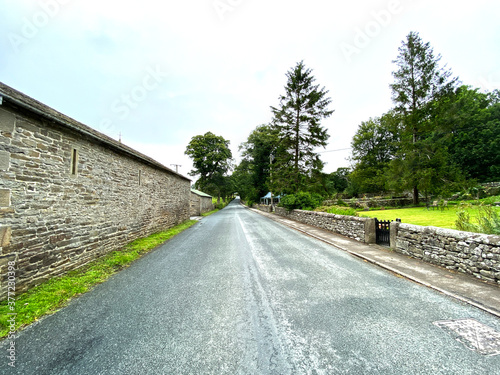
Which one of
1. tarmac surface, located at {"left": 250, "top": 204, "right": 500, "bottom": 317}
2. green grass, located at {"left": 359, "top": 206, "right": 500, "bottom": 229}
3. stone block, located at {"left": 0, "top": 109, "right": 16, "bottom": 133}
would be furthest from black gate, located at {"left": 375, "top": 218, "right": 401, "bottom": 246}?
stone block, located at {"left": 0, "top": 109, "right": 16, "bottom": 133}

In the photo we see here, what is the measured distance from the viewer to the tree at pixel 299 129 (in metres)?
20.7

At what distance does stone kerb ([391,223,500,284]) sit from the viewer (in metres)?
4.24

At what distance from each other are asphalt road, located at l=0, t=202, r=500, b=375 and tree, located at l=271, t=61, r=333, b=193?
1671 cm

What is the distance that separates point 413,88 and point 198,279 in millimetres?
27552

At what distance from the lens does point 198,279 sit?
4.58 metres

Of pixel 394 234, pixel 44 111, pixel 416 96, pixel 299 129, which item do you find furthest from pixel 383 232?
pixel 416 96

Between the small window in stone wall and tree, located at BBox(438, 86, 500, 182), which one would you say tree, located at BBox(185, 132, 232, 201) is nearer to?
the small window in stone wall

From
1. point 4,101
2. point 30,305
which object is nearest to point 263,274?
point 30,305

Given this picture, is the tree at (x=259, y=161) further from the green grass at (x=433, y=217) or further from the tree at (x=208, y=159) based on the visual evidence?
the green grass at (x=433, y=217)

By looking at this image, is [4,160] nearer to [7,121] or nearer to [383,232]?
[7,121]

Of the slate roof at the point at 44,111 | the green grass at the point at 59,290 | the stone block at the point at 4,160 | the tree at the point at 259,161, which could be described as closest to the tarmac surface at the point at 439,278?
the green grass at the point at 59,290

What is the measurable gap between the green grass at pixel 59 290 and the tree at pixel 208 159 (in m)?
34.1

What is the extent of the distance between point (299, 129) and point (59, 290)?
2122cm

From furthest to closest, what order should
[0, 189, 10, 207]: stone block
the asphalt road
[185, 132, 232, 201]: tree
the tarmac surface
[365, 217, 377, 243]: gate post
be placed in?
1. [185, 132, 232, 201]: tree
2. [365, 217, 377, 243]: gate post
3. [0, 189, 10, 207]: stone block
4. the tarmac surface
5. the asphalt road
